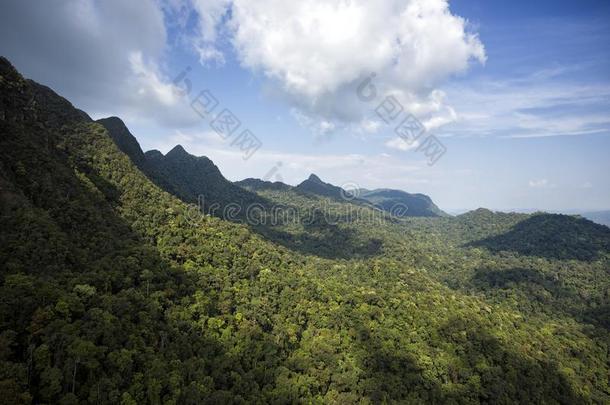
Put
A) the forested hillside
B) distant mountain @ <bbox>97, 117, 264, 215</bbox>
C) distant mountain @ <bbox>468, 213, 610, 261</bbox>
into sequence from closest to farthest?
the forested hillside < distant mountain @ <bbox>97, 117, 264, 215</bbox> < distant mountain @ <bbox>468, 213, 610, 261</bbox>

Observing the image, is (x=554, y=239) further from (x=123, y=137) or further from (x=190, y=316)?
(x=123, y=137)

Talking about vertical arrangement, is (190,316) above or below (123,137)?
below

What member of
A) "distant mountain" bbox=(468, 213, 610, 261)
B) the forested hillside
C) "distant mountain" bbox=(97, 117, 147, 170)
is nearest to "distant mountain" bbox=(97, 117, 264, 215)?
"distant mountain" bbox=(97, 117, 147, 170)

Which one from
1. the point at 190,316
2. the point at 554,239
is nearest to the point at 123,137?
the point at 190,316

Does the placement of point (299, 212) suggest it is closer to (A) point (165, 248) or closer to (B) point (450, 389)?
(A) point (165, 248)

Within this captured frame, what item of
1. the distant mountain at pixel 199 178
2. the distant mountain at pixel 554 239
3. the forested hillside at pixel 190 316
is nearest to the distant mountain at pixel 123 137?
the distant mountain at pixel 199 178

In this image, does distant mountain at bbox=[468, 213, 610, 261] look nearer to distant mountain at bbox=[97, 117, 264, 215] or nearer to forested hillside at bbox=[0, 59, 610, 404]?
forested hillside at bbox=[0, 59, 610, 404]

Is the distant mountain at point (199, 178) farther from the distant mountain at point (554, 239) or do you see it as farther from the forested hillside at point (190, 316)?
the distant mountain at point (554, 239)

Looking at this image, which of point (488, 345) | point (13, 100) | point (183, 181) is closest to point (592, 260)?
point (488, 345)
